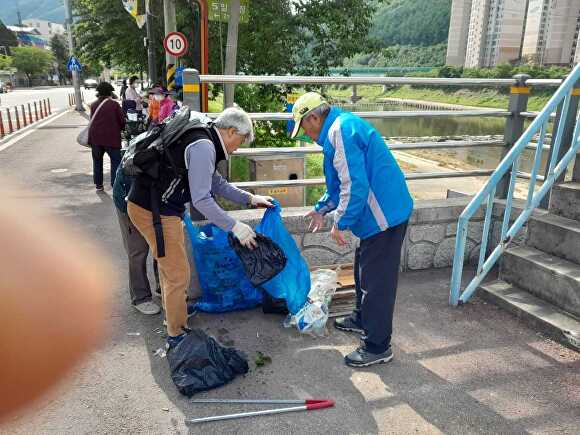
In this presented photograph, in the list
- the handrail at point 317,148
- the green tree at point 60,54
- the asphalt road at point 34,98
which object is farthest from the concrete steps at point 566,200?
the green tree at point 60,54

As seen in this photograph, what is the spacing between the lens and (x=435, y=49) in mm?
131750

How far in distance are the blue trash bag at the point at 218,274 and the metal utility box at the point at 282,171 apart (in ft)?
7.85

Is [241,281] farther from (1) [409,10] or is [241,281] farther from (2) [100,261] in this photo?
(1) [409,10]

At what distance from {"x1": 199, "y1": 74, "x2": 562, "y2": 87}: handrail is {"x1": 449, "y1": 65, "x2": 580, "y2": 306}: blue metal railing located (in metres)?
0.57

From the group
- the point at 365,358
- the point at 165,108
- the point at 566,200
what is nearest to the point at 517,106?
the point at 566,200

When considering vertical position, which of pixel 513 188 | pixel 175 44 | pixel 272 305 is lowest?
pixel 272 305

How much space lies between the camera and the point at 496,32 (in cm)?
9312

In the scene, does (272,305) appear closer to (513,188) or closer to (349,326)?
(349,326)

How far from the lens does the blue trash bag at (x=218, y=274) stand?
3.67 metres

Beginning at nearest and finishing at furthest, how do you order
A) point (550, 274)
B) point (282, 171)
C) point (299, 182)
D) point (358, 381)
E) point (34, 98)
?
1. point (358, 381)
2. point (550, 274)
3. point (299, 182)
4. point (282, 171)
5. point (34, 98)

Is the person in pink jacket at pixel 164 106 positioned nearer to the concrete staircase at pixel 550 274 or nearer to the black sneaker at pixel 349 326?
the black sneaker at pixel 349 326

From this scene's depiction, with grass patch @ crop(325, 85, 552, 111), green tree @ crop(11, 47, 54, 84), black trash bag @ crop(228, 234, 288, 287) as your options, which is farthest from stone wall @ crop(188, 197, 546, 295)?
green tree @ crop(11, 47, 54, 84)

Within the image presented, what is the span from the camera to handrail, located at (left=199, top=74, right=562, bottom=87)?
389cm

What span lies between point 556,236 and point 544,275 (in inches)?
16.2
